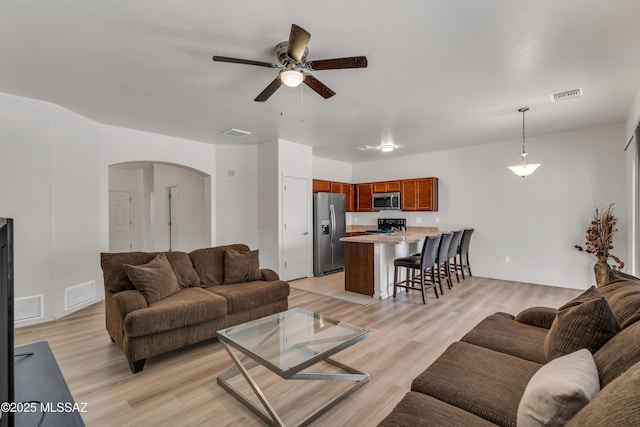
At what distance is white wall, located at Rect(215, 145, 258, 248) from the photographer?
578cm

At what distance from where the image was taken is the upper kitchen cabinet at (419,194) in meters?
6.37

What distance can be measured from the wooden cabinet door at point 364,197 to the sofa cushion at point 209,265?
4544 mm

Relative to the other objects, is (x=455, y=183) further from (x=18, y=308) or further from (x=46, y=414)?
(x=18, y=308)

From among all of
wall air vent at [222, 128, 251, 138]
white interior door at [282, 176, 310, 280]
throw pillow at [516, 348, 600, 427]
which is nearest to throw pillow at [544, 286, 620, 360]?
throw pillow at [516, 348, 600, 427]

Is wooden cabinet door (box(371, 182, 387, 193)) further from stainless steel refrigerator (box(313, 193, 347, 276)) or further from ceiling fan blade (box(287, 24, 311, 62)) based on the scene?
ceiling fan blade (box(287, 24, 311, 62))

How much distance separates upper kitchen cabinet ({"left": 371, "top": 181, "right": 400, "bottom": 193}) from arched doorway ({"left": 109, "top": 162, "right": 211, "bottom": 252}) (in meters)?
3.99

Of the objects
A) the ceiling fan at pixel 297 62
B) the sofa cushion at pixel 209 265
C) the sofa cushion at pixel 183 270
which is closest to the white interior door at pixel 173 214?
the sofa cushion at pixel 209 265

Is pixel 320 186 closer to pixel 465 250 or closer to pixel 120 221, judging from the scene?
pixel 465 250

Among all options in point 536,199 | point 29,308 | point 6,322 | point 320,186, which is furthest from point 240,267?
point 536,199

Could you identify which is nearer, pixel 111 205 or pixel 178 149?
pixel 178 149

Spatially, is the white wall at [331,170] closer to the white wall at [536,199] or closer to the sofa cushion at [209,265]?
the white wall at [536,199]

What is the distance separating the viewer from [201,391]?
2211 millimetres

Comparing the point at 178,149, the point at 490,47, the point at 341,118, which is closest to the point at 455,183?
the point at 341,118

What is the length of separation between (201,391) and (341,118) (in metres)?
3.53
